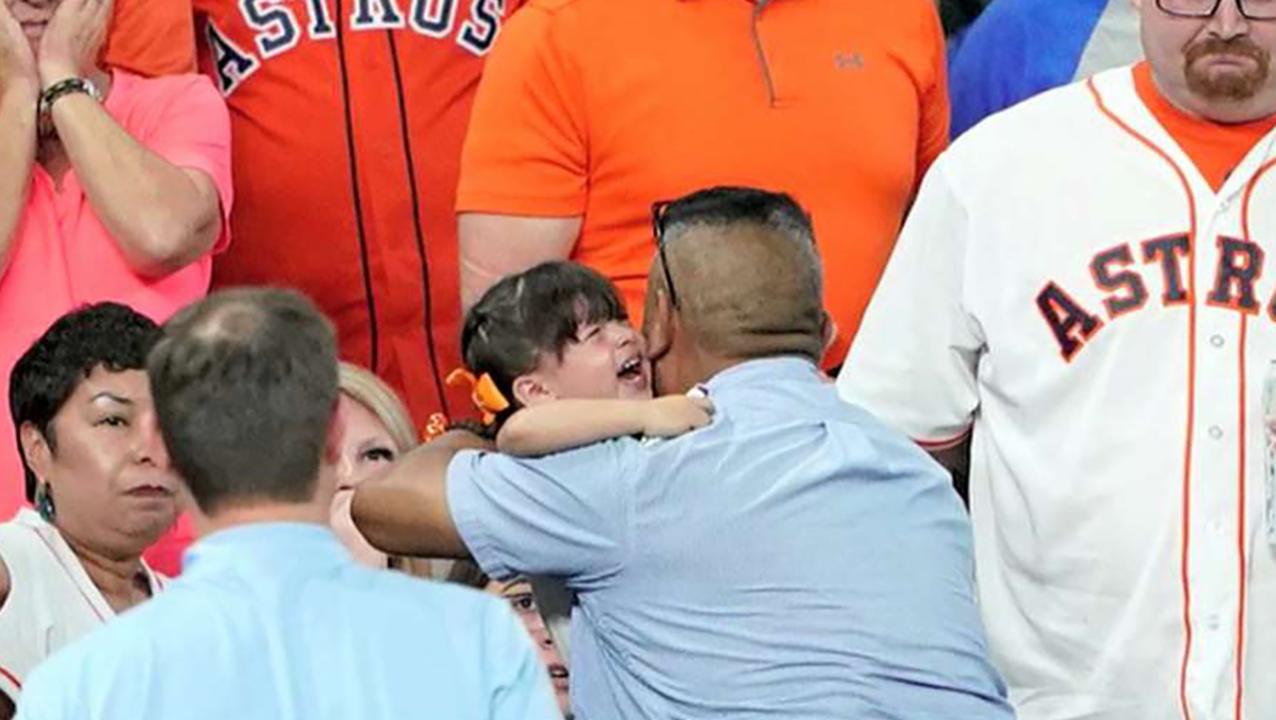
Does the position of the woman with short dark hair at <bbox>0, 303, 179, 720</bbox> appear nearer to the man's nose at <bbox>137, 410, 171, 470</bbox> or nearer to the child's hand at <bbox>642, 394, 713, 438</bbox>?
the man's nose at <bbox>137, 410, 171, 470</bbox>

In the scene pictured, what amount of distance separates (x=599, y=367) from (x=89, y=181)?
1.25m

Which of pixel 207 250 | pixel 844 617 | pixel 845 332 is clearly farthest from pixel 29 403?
pixel 844 617

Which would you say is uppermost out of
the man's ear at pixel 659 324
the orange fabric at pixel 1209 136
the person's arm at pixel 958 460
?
the man's ear at pixel 659 324

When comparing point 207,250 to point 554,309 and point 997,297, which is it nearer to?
point 554,309

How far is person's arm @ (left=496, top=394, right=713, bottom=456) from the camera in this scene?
4250 mm

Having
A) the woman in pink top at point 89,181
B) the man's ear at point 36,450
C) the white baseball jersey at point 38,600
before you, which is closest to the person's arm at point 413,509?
the white baseball jersey at point 38,600

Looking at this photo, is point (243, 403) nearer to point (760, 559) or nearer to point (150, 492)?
point (760, 559)

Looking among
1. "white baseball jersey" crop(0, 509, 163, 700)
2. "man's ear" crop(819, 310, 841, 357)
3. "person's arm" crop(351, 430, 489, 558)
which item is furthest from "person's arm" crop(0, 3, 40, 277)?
"man's ear" crop(819, 310, 841, 357)

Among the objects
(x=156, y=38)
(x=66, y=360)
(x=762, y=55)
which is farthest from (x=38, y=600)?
(x=762, y=55)

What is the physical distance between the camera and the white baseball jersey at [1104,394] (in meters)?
4.92

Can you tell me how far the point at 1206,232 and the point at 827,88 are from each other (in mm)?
1047

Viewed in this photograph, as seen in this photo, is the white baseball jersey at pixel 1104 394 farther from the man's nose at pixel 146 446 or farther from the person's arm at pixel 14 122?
the person's arm at pixel 14 122

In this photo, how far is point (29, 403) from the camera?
5.44 metres

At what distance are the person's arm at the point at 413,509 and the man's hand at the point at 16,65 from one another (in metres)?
1.55
